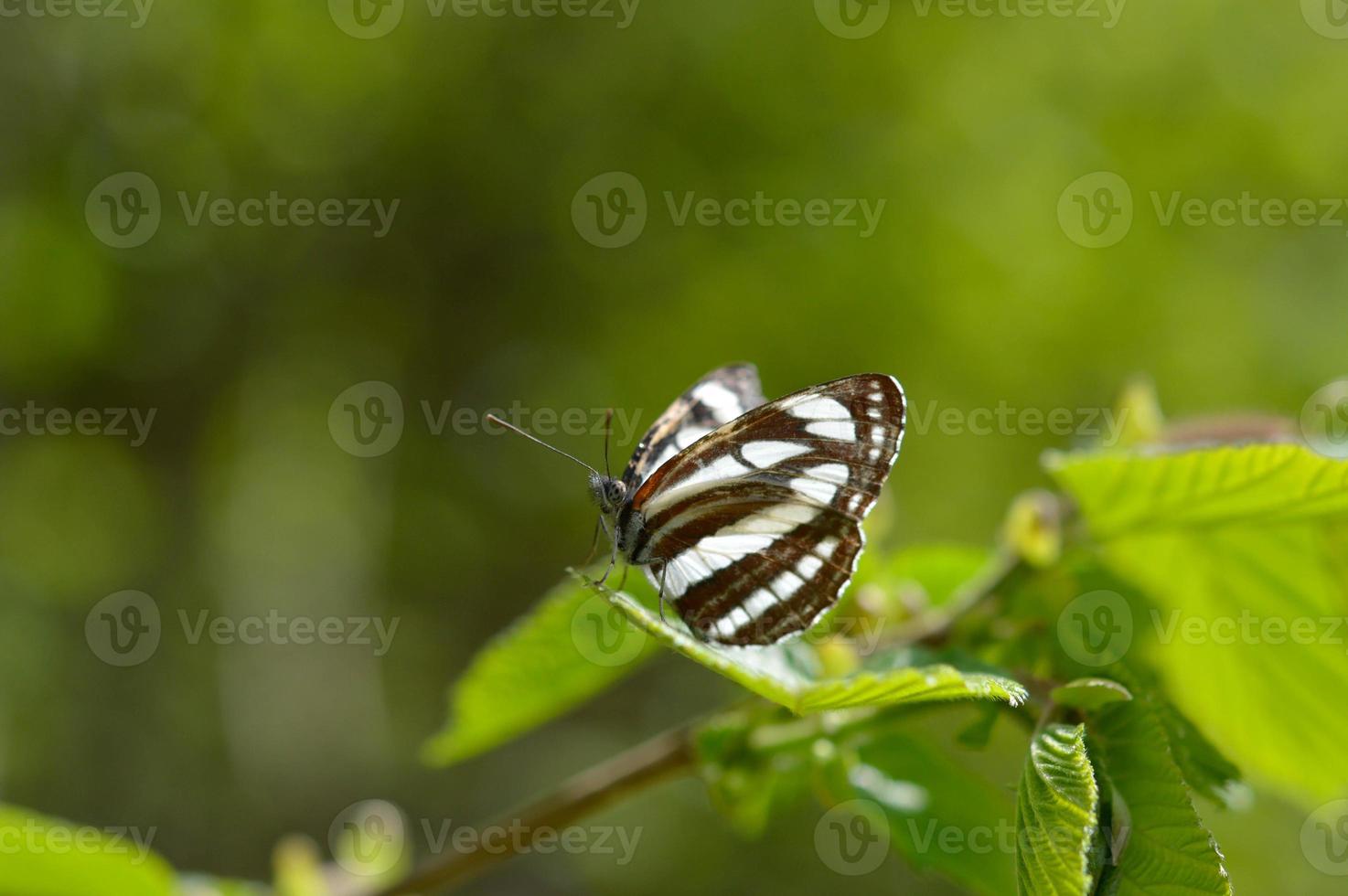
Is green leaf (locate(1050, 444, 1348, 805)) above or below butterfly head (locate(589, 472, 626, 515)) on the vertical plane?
above

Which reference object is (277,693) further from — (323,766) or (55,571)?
(55,571)

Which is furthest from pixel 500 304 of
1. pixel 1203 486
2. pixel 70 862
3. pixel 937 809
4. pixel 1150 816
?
pixel 1150 816

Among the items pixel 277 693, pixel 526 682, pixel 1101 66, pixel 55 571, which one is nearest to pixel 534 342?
pixel 277 693

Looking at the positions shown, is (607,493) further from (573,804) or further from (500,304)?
(500,304)

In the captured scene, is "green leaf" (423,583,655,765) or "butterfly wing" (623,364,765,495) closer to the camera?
"green leaf" (423,583,655,765)

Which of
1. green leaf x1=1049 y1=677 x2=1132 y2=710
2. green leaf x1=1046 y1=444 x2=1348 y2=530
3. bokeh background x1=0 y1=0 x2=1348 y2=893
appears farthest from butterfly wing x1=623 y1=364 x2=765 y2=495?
bokeh background x1=0 y1=0 x2=1348 y2=893

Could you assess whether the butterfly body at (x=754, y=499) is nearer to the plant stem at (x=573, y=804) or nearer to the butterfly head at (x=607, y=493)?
the butterfly head at (x=607, y=493)

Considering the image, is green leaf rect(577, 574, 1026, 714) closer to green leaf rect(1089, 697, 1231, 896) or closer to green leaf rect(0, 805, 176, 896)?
green leaf rect(1089, 697, 1231, 896)
